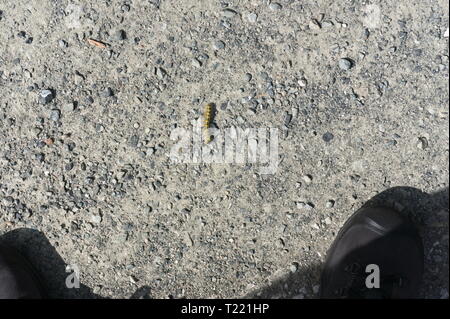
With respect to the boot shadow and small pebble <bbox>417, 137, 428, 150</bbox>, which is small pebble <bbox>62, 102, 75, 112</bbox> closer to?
the boot shadow

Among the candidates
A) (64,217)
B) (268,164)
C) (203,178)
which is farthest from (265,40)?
(64,217)

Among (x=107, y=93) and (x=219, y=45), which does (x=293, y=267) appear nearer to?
(x=219, y=45)

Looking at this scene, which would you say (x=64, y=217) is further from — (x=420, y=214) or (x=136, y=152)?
(x=420, y=214)

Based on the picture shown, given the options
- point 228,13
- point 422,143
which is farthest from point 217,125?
point 422,143

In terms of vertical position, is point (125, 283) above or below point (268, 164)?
below

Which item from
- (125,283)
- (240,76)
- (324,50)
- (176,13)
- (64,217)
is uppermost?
(176,13)
